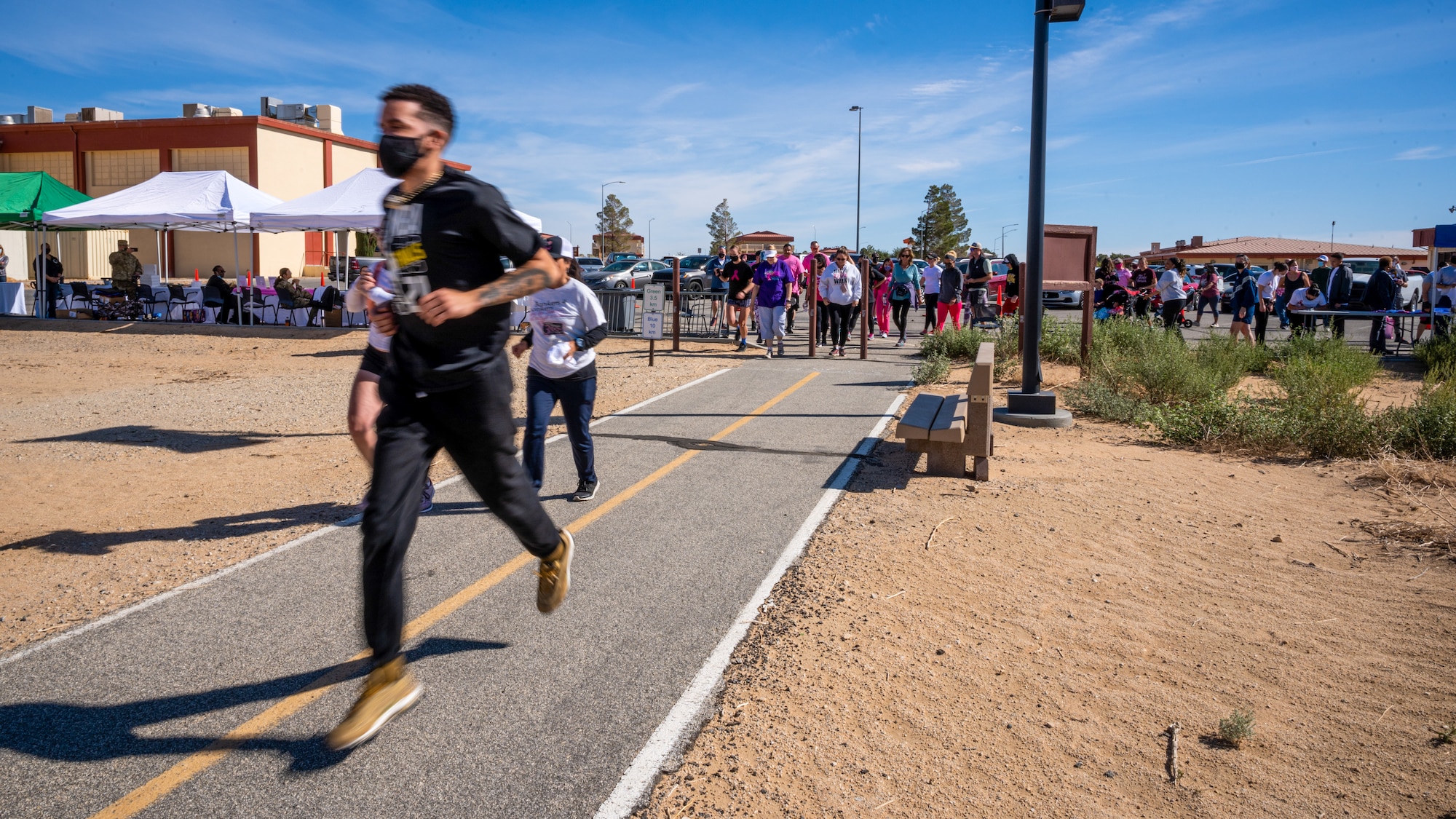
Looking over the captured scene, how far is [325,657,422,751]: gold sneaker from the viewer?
124 inches

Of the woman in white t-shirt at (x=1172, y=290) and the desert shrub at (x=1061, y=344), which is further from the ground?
the woman in white t-shirt at (x=1172, y=290)

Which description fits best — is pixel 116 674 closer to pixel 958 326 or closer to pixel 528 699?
pixel 528 699

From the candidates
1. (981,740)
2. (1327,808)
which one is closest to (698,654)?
(981,740)

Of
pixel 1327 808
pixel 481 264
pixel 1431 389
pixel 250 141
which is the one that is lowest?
pixel 1327 808

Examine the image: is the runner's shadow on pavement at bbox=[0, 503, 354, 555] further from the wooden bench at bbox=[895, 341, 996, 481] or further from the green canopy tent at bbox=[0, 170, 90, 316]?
the green canopy tent at bbox=[0, 170, 90, 316]

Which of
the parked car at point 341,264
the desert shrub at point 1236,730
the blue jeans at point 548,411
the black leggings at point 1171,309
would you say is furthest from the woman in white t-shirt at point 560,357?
the parked car at point 341,264

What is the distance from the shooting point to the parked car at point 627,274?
35938 millimetres

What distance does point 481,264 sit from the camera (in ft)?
10.6

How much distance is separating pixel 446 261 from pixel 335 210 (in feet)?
63.8

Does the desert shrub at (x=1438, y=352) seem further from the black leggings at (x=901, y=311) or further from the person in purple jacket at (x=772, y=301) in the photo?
the person in purple jacket at (x=772, y=301)

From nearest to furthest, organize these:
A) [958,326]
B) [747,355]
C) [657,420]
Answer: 1. [657,420]
2. [747,355]
3. [958,326]

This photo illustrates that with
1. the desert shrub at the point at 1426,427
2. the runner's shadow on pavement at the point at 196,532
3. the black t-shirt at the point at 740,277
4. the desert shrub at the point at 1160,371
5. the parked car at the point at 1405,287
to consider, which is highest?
the parked car at the point at 1405,287

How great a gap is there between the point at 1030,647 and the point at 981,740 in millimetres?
950

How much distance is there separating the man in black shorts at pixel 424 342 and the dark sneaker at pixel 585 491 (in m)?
3.46
